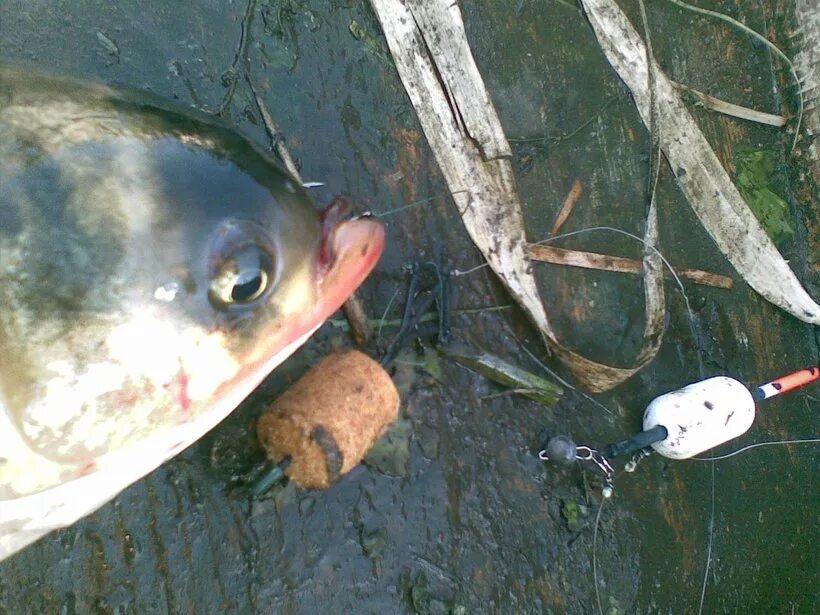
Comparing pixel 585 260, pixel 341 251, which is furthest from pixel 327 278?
pixel 585 260

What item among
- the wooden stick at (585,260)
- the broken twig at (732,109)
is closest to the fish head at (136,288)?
the wooden stick at (585,260)

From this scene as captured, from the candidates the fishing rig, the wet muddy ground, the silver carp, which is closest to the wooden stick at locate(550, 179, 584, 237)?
the wet muddy ground

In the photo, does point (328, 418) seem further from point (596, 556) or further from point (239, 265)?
point (596, 556)

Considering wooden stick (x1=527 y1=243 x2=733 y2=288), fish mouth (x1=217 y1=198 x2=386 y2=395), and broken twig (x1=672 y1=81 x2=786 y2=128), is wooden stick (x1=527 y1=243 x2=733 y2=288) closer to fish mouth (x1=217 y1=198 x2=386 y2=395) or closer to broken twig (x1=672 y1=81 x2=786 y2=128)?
broken twig (x1=672 y1=81 x2=786 y2=128)

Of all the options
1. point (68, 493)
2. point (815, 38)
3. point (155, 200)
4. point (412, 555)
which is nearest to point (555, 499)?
point (412, 555)

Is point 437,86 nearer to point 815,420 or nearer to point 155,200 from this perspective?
point 155,200

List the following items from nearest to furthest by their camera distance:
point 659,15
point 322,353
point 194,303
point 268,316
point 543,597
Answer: point 194,303 → point 268,316 → point 322,353 → point 543,597 → point 659,15

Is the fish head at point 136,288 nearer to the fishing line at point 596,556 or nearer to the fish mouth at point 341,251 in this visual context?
the fish mouth at point 341,251
